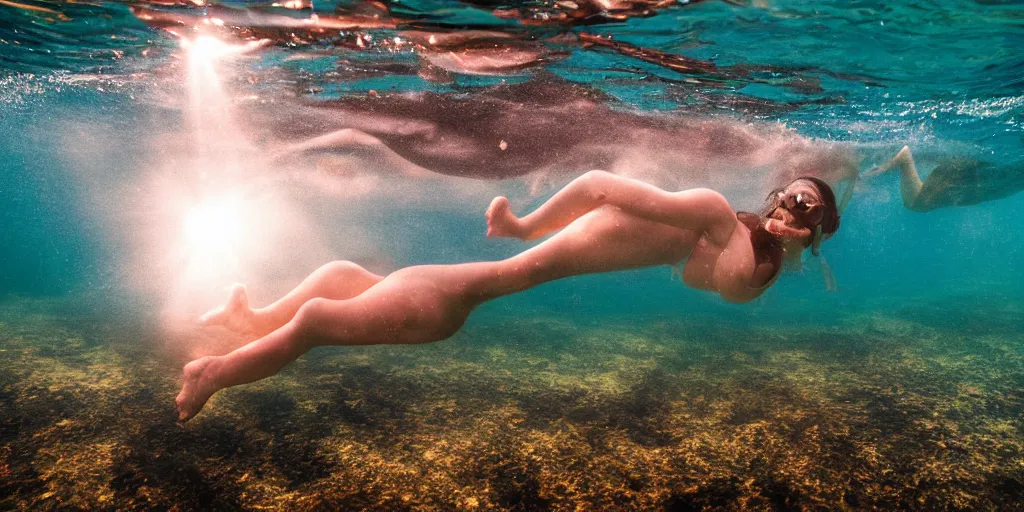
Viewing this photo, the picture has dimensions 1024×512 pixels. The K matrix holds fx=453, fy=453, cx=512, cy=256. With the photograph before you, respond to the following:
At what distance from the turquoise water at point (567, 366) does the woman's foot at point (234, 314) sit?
68.9 inches

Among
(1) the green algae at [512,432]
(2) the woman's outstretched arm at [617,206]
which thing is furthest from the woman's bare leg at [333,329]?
(1) the green algae at [512,432]

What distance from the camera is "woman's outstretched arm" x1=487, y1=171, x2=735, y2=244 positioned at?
3.37 meters

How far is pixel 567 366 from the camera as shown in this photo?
31.8 ft

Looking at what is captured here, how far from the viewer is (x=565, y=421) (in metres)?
6.23

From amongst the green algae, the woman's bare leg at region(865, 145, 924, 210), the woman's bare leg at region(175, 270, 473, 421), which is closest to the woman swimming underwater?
the woman's bare leg at region(175, 270, 473, 421)

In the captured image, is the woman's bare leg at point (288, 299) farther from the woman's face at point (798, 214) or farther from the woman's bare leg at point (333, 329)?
the woman's face at point (798, 214)

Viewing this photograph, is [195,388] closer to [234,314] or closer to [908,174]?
[234,314]

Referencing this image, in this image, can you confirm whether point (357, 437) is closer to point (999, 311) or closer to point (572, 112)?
point (572, 112)

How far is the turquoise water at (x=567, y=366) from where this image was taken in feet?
14.7

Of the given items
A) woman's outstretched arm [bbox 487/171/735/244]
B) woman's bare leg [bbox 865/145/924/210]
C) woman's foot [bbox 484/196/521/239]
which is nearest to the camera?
woman's outstretched arm [bbox 487/171/735/244]

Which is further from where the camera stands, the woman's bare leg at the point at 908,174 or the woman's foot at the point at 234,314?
the woman's bare leg at the point at 908,174

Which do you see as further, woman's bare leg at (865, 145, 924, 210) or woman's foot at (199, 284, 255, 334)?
woman's bare leg at (865, 145, 924, 210)

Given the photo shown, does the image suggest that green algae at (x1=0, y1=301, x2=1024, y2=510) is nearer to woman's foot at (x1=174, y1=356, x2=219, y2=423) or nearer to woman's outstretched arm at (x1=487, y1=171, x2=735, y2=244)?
woman's foot at (x1=174, y1=356, x2=219, y2=423)

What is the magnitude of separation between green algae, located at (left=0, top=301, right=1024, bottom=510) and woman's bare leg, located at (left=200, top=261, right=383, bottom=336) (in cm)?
174
